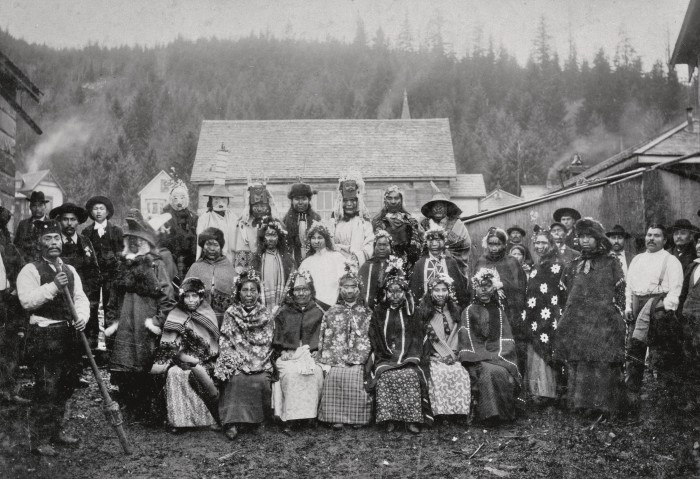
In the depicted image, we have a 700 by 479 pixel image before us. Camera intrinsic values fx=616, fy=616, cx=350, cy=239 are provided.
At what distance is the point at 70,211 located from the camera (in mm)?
6586

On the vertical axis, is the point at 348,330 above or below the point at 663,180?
below

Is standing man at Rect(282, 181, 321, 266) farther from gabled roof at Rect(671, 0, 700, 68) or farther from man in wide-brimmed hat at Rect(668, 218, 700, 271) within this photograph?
gabled roof at Rect(671, 0, 700, 68)

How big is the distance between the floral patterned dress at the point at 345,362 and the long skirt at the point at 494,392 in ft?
3.40

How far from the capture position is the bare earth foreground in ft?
15.2

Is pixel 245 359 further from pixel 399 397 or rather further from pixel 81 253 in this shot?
pixel 81 253

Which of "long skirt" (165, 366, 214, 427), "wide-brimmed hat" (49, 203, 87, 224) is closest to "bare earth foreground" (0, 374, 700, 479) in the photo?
"long skirt" (165, 366, 214, 427)

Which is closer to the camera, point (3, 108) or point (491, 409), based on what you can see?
point (491, 409)

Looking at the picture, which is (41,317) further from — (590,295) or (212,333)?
(590,295)

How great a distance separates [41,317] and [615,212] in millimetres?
7778

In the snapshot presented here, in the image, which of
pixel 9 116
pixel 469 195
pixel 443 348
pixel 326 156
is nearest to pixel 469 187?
pixel 469 195

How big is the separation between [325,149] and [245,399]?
23594 mm

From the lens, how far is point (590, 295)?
19.1 feet

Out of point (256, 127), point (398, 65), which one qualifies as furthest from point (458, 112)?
point (256, 127)

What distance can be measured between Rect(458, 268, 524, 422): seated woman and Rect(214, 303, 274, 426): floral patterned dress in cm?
193
